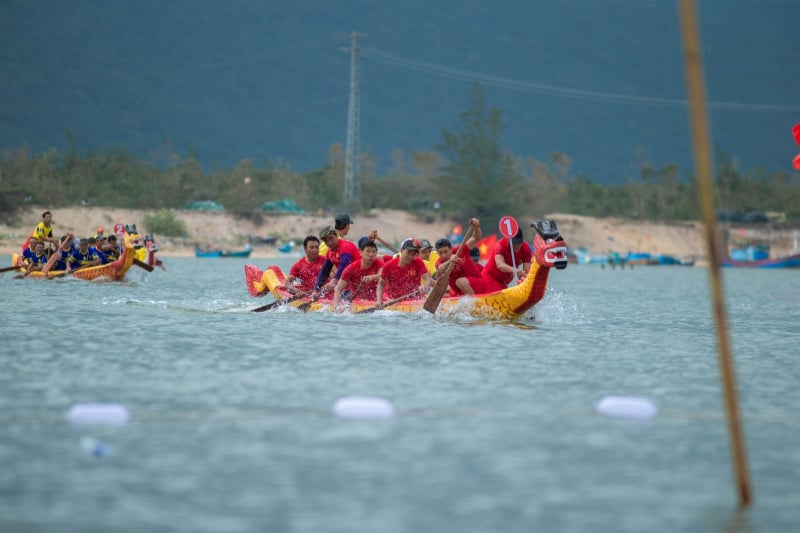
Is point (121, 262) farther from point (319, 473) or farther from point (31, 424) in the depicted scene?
point (319, 473)

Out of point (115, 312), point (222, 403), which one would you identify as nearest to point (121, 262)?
point (115, 312)

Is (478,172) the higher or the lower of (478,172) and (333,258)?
the higher

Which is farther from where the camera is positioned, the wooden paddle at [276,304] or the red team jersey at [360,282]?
the wooden paddle at [276,304]

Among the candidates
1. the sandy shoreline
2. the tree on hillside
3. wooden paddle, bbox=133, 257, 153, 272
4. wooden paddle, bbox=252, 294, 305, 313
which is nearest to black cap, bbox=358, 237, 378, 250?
wooden paddle, bbox=252, 294, 305, 313

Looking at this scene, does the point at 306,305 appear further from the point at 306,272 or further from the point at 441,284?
the point at 441,284

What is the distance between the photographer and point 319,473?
7.58 metres

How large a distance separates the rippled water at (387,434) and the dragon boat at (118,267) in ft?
A: 43.8

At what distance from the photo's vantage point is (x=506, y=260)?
736 inches

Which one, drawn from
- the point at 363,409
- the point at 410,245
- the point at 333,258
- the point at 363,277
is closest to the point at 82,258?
the point at 333,258

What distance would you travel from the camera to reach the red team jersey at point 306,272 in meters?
20.6

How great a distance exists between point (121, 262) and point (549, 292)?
14388mm

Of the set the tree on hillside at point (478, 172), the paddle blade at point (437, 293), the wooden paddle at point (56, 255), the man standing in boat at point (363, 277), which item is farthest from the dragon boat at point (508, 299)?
the tree on hillside at point (478, 172)

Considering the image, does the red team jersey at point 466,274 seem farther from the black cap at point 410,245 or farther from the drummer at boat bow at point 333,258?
the drummer at boat bow at point 333,258

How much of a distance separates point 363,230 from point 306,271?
67.7 meters
